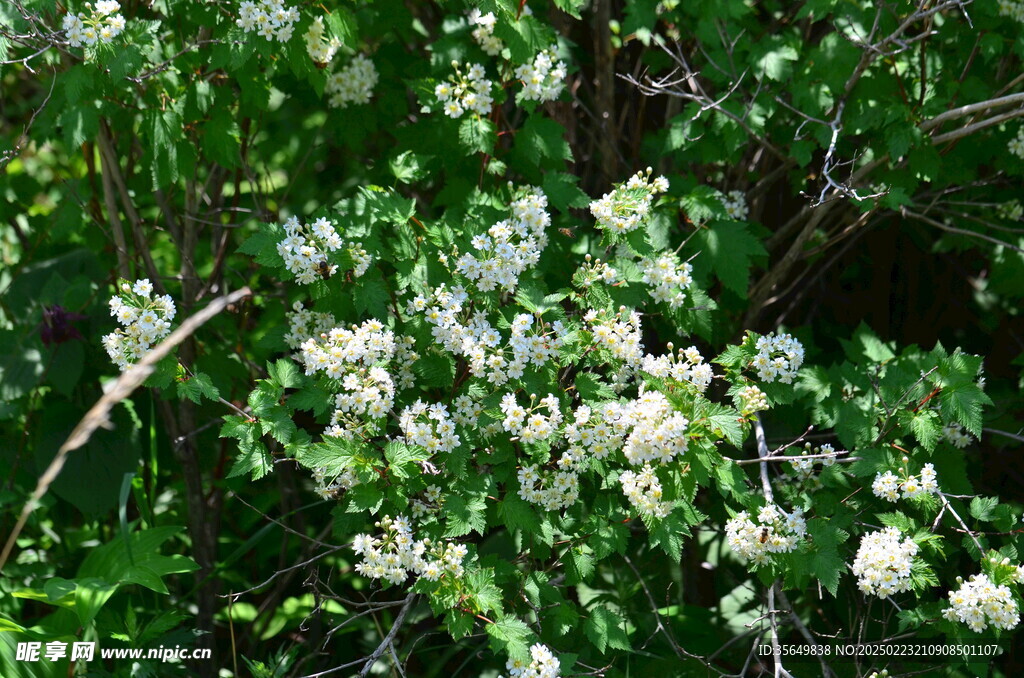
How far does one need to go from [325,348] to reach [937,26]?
228cm

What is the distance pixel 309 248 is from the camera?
2.29 metres

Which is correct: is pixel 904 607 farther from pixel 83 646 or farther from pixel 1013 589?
pixel 83 646

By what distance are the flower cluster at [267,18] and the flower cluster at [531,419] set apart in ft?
3.80

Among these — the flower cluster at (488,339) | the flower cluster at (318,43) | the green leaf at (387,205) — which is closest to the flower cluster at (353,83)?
the flower cluster at (318,43)

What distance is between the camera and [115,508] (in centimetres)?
295

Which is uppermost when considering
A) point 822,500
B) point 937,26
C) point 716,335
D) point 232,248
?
point 937,26

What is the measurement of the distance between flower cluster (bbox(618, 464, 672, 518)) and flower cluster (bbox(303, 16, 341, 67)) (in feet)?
4.86

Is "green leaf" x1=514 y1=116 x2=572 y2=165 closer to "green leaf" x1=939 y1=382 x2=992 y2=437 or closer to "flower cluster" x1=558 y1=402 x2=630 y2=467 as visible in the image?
"flower cluster" x1=558 y1=402 x2=630 y2=467

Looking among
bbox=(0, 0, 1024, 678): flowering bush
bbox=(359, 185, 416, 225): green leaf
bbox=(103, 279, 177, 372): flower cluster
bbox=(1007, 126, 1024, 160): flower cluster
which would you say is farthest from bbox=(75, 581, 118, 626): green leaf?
bbox=(1007, 126, 1024, 160): flower cluster

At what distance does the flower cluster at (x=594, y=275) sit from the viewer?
2.41 m

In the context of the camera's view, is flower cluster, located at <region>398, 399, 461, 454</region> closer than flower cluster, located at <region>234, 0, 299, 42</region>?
Yes

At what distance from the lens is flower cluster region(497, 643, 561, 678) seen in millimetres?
2025

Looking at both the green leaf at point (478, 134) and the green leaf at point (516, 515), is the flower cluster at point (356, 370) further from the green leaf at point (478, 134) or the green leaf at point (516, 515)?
the green leaf at point (478, 134)

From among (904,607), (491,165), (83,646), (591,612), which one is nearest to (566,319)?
(491,165)
